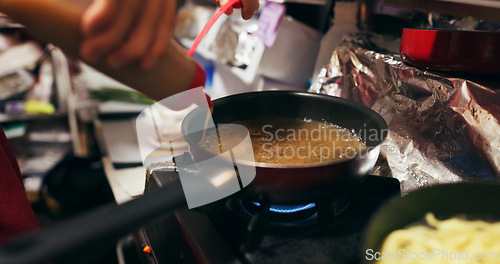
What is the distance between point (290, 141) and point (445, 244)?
0.45m

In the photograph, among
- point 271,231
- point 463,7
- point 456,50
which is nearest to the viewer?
point 271,231

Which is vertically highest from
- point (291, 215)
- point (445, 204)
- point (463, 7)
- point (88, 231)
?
point (463, 7)

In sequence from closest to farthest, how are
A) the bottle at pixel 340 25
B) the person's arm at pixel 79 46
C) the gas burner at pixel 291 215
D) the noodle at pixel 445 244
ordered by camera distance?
the person's arm at pixel 79 46, the noodle at pixel 445 244, the gas burner at pixel 291 215, the bottle at pixel 340 25

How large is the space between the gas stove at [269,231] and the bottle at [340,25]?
0.74m

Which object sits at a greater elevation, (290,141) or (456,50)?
(456,50)

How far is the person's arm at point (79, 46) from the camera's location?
1.04 ft

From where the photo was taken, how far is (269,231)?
25.7 inches

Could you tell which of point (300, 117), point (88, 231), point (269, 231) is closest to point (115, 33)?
point (88, 231)

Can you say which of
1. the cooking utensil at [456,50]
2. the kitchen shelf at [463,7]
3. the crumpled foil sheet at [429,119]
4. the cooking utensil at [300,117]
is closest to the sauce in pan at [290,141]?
the cooking utensil at [300,117]

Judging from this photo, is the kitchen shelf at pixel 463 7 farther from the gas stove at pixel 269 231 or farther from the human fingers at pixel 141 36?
the human fingers at pixel 141 36

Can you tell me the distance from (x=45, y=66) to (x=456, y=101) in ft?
9.20

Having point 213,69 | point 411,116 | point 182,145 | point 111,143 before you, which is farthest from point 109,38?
point 111,143

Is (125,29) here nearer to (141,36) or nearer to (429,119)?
(141,36)

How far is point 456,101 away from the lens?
0.83m
